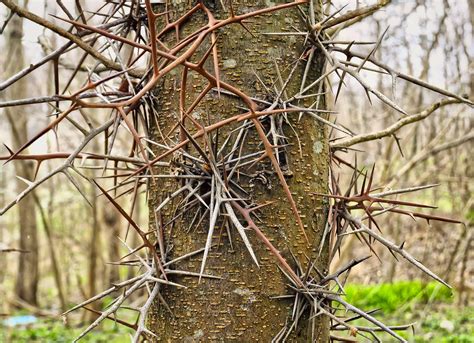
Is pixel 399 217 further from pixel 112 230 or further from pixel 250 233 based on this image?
pixel 250 233

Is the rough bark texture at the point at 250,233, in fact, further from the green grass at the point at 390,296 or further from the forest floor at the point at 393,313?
the green grass at the point at 390,296

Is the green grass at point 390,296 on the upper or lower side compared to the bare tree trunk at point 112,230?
lower

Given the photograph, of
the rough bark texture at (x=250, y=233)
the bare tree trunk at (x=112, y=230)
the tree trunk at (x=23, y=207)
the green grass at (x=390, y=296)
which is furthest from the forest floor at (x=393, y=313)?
the rough bark texture at (x=250, y=233)

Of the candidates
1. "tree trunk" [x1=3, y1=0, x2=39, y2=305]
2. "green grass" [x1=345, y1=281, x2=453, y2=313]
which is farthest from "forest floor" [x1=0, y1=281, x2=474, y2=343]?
"tree trunk" [x1=3, y1=0, x2=39, y2=305]

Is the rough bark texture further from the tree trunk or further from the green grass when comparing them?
the tree trunk

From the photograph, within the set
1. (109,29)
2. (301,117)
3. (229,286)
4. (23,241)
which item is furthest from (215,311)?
(23,241)

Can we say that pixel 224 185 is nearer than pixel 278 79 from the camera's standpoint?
Yes

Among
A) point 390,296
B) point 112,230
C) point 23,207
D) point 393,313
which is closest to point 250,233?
point 393,313

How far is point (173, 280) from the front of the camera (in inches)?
42.7

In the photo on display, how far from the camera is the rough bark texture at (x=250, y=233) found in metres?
1.05

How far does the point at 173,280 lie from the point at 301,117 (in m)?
0.38

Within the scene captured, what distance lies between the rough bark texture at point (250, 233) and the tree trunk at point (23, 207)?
232 inches

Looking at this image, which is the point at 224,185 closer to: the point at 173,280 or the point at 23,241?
the point at 173,280

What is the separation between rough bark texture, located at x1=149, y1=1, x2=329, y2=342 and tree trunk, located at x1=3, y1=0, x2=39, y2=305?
588 centimetres
